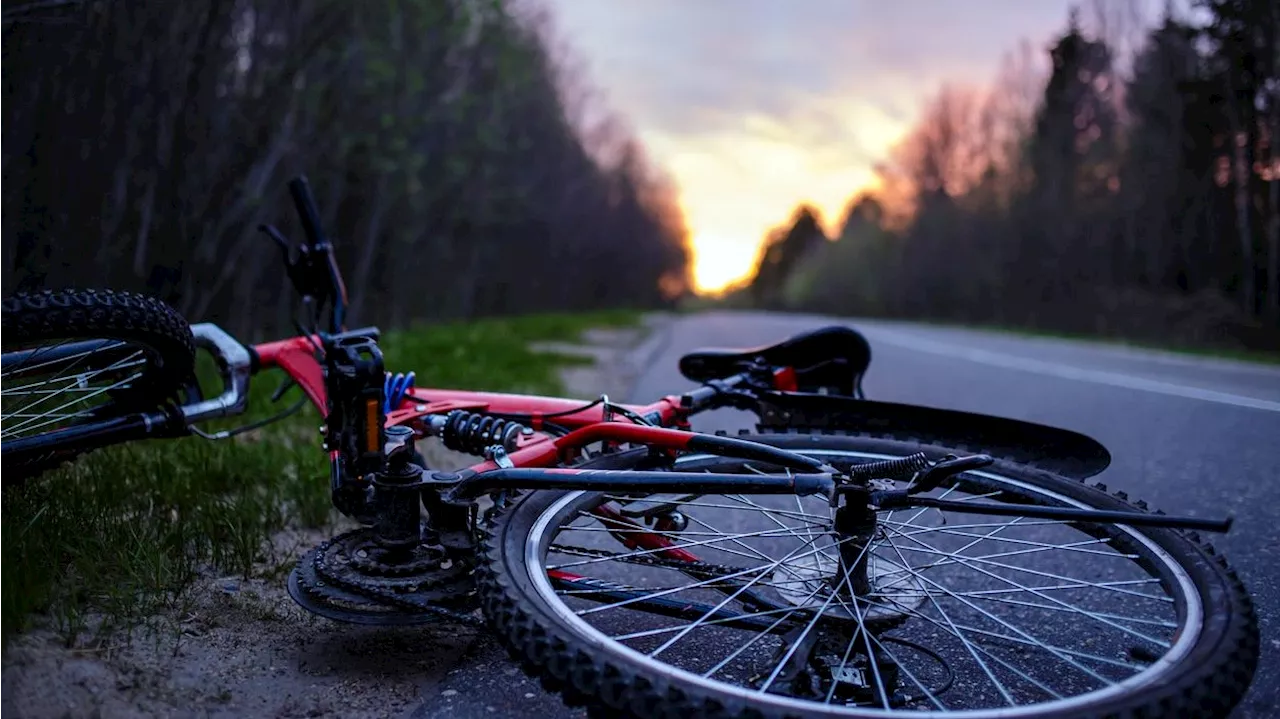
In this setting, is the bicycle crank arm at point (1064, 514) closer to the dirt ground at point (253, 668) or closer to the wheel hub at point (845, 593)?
the wheel hub at point (845, 593)

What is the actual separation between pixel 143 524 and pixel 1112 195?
Answer: 3895cm

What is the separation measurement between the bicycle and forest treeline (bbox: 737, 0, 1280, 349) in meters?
18.2

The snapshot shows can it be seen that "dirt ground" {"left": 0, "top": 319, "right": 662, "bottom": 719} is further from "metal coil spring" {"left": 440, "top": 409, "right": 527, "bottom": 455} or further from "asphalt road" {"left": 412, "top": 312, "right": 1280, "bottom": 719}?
"metal coil spring" {"left": 440, "top": 409, "right": 527, "bottom": 455}

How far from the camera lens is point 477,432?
2.90m

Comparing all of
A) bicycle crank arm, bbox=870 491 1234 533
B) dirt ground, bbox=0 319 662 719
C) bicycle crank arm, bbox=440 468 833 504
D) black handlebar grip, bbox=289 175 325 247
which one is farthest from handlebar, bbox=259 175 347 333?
bicycle crank arm, bbox=870 491 1234 533

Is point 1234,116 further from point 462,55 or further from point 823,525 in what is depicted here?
point 823,525

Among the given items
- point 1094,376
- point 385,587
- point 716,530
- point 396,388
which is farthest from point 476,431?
point 1094,376

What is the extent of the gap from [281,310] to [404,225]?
27.1ft

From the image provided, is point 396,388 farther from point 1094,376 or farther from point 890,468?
point 1094,376

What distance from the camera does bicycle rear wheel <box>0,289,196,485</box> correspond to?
245cm

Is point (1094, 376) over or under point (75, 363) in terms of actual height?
under

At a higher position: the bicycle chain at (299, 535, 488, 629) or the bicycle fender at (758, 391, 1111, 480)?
the bicycle fender at (758, 391, 1111, 480)

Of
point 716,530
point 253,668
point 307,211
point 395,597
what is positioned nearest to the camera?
point 395,597

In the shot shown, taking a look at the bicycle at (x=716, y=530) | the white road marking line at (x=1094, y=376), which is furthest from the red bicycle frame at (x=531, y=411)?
the white road marking line at (x=1094, y=376)
